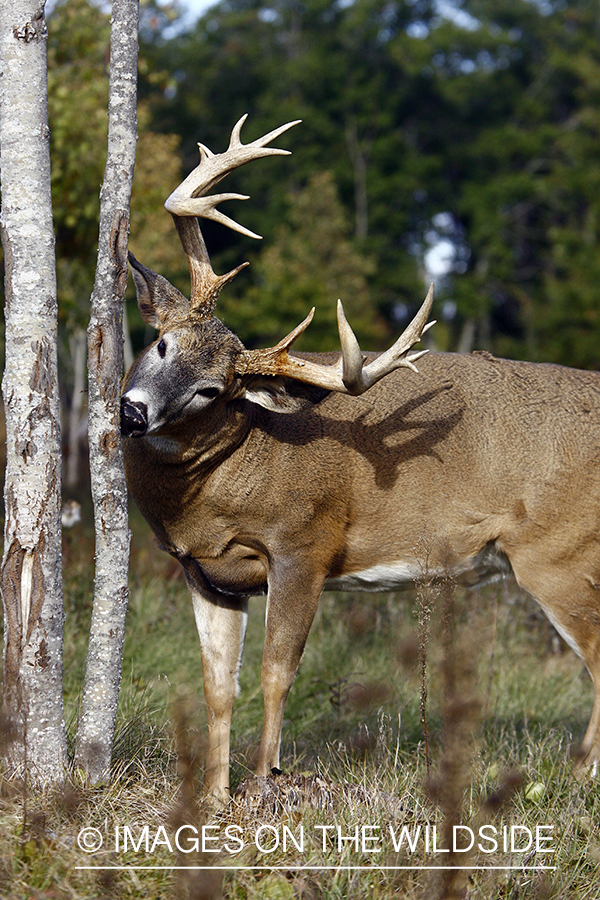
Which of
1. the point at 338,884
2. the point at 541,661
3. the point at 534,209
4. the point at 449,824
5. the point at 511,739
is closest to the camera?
the point at 449,824

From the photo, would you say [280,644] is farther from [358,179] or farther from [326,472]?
[358,179]

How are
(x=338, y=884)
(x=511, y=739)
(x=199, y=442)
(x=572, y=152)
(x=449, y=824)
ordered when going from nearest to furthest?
(x=449, y=824) < (x=338, y=884) < (x=199, y=442) < (x=511, y=739) < (x=572, y=152)

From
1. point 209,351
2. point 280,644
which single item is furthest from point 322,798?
point 209,351

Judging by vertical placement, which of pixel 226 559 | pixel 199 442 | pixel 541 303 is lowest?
pixel 541 303

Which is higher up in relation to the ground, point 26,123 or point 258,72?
point 26,123

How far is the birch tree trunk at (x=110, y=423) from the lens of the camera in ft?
12.3

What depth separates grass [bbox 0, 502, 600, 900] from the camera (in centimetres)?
289

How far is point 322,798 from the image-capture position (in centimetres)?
369

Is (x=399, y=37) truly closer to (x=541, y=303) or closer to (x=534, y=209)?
(x=534, y=209)

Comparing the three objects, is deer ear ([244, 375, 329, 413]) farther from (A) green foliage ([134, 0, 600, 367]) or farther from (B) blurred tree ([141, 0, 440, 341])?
(B) blurred tree ([141, 0, 440, 341])

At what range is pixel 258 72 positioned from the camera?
42.1 metres

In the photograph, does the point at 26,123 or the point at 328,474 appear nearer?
the point at 26,123

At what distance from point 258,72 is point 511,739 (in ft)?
135

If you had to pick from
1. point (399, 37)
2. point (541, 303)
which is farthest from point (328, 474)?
point (399, 37)
